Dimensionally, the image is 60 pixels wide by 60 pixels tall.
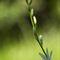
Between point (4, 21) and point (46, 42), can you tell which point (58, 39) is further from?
point (4, 21)

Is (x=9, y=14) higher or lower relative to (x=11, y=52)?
higher

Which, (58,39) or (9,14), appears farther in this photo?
(9,14)

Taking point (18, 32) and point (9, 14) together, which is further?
point (9, 14)

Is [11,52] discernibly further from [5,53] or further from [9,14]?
[9,14]

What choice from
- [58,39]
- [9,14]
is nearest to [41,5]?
[9,14]

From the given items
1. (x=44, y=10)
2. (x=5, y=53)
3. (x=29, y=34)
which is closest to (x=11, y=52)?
(x=5, y=53)

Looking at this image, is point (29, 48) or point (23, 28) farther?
point (23, 28)
